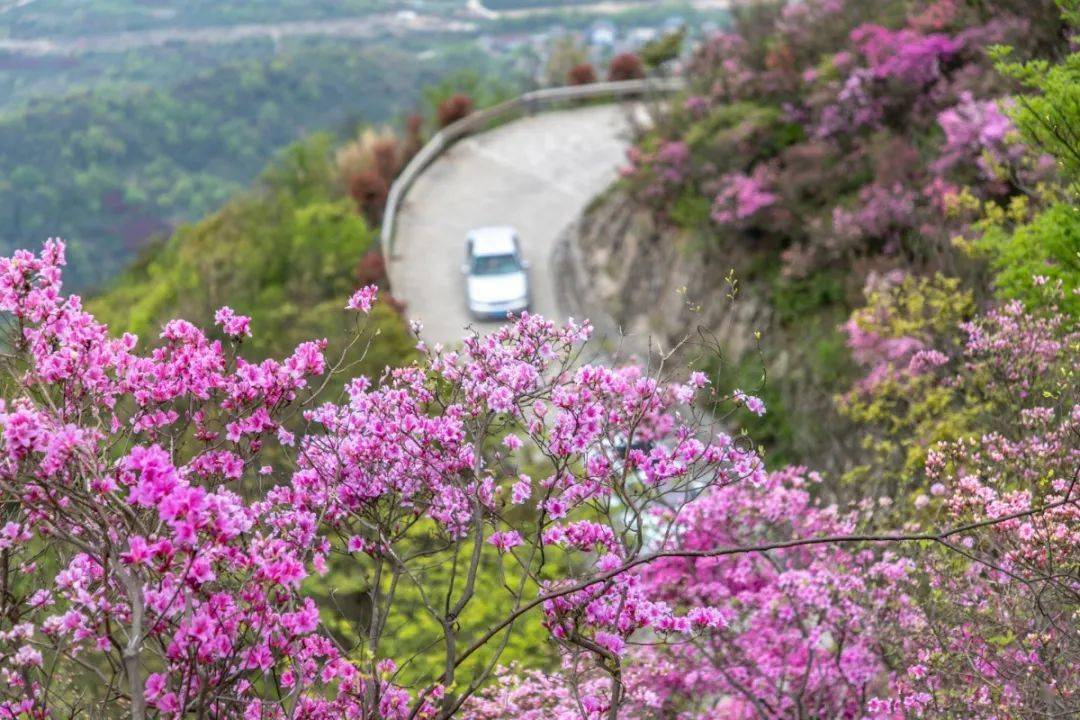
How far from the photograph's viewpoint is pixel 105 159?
6900 centimetres

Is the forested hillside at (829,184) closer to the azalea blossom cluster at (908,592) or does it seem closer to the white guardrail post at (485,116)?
the azalea blossom cluster at (908,592)

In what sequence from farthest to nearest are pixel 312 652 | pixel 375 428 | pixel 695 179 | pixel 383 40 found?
pixel 383 40 → pixel 695 179 → pixel 375 428 → pixel 312 652

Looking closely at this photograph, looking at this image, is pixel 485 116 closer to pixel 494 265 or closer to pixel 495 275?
pixel 494 265

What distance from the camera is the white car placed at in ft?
91.1

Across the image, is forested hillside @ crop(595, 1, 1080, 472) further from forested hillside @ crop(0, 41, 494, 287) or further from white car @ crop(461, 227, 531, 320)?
forested hillside @ crop(0, 41, 494, 287)

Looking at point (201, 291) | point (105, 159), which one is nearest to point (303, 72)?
point (105, 159)

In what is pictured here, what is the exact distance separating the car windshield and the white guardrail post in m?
3.87

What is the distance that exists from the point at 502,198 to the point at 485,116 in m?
6.90

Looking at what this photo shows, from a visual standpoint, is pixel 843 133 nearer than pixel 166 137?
Yes

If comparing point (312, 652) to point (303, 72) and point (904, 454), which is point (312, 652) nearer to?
point (904, 454)

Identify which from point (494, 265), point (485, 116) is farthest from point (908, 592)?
point (485, 116)

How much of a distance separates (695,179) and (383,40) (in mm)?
73219

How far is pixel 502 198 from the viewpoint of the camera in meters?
35.2

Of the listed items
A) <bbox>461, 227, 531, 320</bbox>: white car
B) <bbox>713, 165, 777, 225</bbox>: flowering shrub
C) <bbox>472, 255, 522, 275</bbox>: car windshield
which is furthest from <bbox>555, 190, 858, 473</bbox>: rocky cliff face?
<bbox>472, 255, 522, 275</bbox>: car windshield
